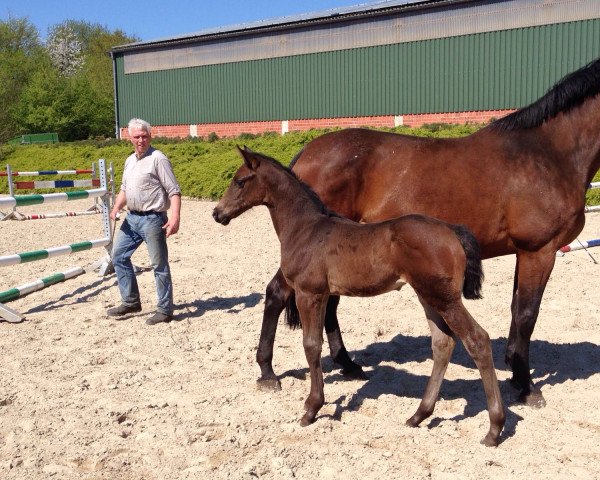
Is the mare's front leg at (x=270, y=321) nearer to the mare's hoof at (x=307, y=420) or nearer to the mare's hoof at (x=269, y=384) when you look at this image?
the mare's hoof at (x=269, y=384)

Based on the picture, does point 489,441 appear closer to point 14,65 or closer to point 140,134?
point 140,134

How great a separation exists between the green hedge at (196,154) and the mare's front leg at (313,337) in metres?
11.1

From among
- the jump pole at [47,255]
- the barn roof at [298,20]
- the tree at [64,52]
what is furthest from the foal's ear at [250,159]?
Answer: the tree at [64,52]

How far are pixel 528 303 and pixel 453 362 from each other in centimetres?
104

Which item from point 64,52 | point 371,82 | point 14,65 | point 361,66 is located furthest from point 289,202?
point 64,52

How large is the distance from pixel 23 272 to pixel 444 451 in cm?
701

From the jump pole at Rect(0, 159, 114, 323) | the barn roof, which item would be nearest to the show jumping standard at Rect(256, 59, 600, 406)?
the jump pole at Rect(0, 159, 114, 323)

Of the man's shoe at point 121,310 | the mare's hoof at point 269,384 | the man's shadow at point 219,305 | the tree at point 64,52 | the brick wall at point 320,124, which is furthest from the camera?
the tree at point 64,52

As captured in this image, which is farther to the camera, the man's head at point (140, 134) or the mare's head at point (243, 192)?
the man's head at point (140, 134)

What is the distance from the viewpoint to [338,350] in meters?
5.42

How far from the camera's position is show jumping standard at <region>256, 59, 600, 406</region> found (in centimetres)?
493

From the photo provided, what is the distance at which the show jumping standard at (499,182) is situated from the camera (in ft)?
16.2

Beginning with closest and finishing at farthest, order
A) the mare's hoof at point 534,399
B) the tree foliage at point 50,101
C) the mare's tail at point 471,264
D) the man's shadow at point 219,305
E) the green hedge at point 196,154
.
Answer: the mare's tail at point 471,264 → the mare's hoof at point 534,399 → the man's shadow at point 219,305 → the green hedge at point 196,154 → the tree foliage at point 50,101

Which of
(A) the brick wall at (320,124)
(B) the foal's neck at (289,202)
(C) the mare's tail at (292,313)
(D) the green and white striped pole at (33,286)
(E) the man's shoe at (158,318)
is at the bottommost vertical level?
(E) the man's shoe at (158,318)
